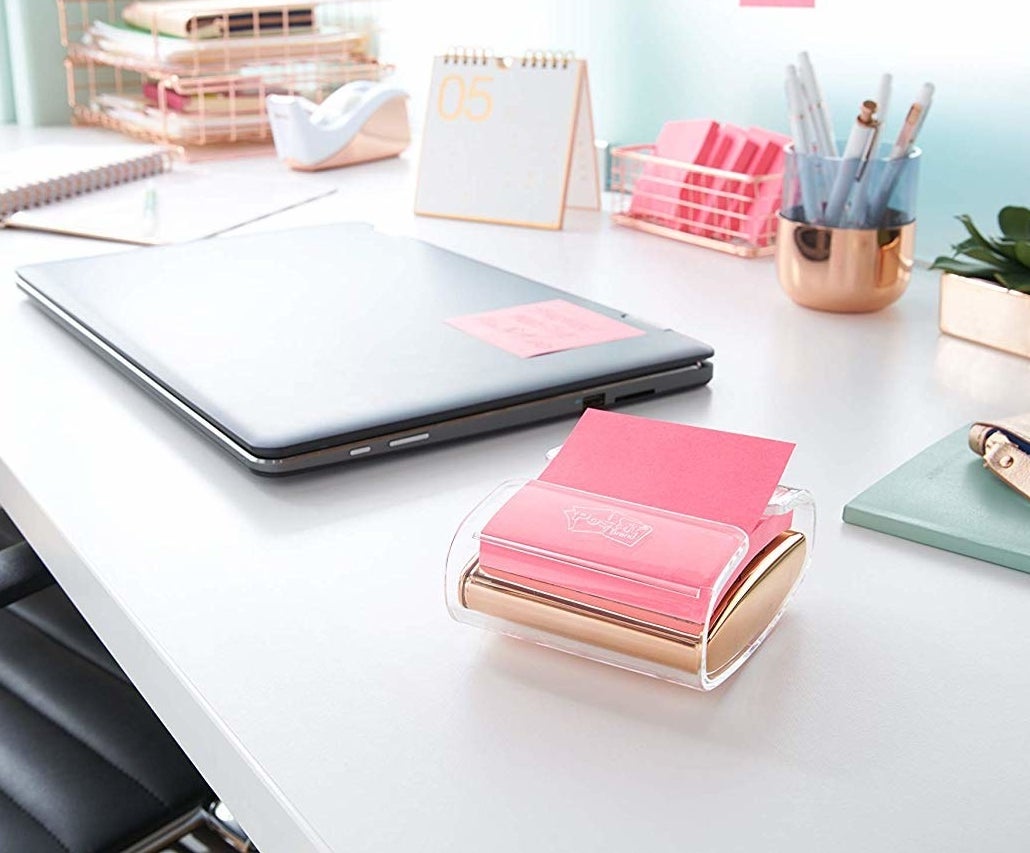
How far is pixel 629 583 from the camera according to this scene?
625 mm

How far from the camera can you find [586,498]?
69 cm

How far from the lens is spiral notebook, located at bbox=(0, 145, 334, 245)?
1.52 metres

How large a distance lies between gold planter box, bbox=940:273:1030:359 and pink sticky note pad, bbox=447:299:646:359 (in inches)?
12.0

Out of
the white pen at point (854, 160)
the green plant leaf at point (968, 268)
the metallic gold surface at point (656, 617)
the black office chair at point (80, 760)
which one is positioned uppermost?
the white pen at point (854, 160)

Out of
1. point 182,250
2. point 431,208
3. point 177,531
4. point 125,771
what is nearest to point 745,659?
point 177,531

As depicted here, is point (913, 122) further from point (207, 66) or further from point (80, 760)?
point (207, 66)

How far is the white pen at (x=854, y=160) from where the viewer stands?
1166 millimetres

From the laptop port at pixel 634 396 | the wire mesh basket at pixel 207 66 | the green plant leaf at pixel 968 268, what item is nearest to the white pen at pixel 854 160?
the green plant leaf at pixel 968 268

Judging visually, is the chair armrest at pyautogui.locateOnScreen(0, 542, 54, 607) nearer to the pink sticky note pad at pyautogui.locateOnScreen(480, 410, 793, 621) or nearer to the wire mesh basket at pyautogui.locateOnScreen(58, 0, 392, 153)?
the pink sticky note pad at pyautogui.locateOnScreen(480, 410, 793, 621)

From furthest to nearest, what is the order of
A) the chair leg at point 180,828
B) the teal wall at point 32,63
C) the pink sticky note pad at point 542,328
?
the teal wall at point 32,63
the pink sticky note pad at point 542,328
the chair leg at point 180,828

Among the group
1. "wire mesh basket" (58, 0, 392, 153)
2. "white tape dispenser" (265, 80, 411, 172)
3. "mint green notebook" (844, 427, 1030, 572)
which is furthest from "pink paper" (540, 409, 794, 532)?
"wire mesh basket" (58, 0, 392, 153)

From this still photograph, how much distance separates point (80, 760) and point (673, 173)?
3.06 ft

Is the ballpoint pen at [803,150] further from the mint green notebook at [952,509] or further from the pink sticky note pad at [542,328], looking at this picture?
the mint green notebook at [952,509]

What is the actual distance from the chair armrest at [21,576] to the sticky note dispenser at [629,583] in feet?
1.31
